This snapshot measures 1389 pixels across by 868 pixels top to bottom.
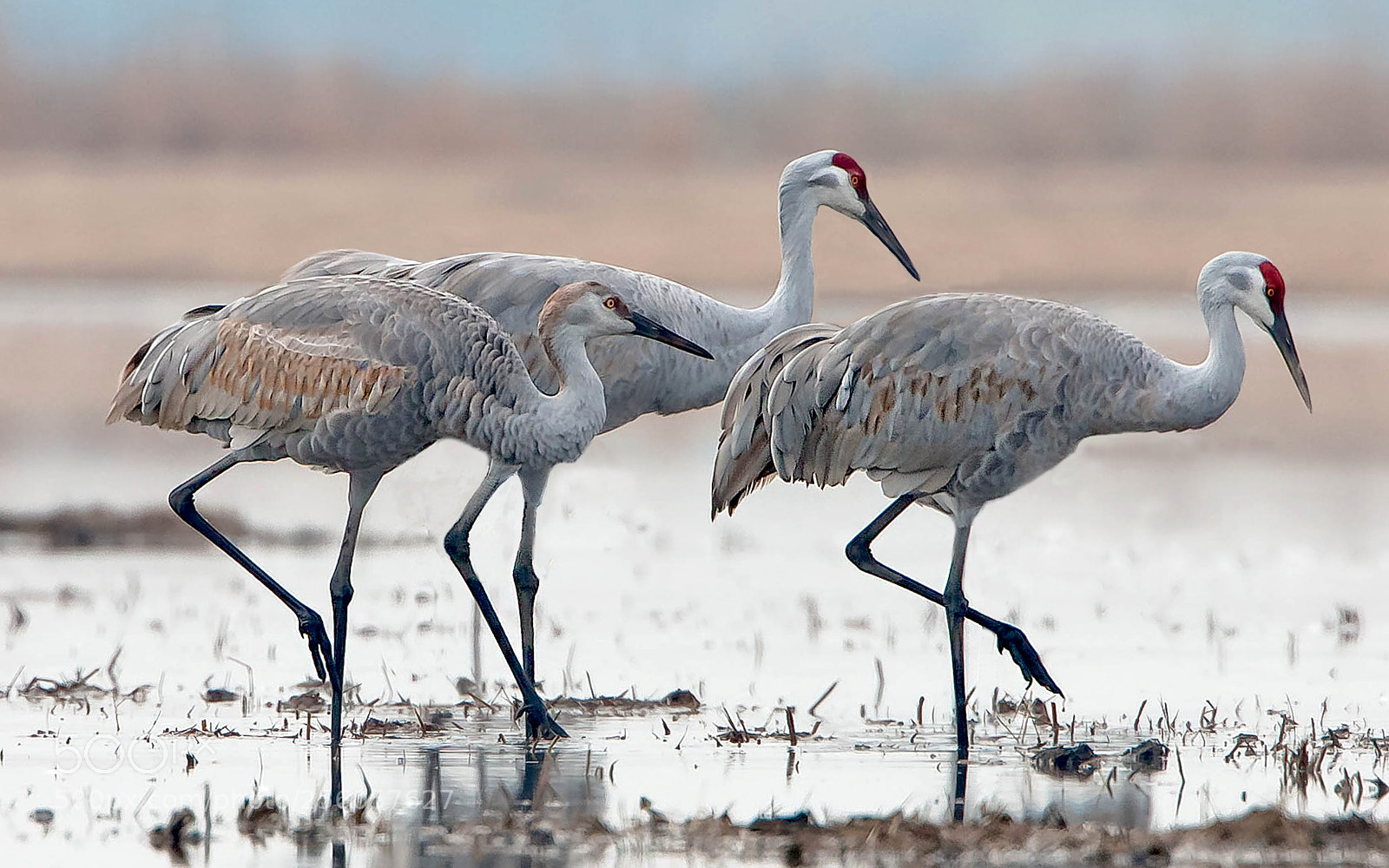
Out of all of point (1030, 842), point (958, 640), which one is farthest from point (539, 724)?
point (1030, 842)

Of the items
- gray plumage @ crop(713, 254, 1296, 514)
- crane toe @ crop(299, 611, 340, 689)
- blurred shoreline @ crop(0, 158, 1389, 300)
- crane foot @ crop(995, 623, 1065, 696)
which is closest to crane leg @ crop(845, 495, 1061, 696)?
crane foot @ crop(995, 623, 1065, 696)

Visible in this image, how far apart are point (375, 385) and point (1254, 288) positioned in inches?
98.4

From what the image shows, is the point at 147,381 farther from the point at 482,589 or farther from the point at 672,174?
the point at 672,174

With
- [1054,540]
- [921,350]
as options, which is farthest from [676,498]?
[921,350]

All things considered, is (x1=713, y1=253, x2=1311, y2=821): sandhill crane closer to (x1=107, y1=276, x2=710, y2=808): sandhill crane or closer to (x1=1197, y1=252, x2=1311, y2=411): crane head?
(x1=1197, y1=252, x2=1311, y2=411): crane head

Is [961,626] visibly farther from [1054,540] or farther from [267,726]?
[1054,540]

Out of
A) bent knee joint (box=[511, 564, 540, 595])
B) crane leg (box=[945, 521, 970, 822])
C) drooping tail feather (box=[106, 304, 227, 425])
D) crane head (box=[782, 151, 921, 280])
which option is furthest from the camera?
crane head (box=[782, 151, 921, 280])

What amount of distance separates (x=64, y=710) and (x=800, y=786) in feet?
6.93

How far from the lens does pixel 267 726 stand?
711 cm

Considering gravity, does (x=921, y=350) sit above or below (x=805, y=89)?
below

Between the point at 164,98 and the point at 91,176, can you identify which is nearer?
the point at 91,176

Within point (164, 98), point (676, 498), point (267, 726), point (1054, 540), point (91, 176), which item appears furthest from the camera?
point (164, 98)

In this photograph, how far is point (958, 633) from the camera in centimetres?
738

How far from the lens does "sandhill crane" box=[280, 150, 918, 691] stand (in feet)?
27.0
